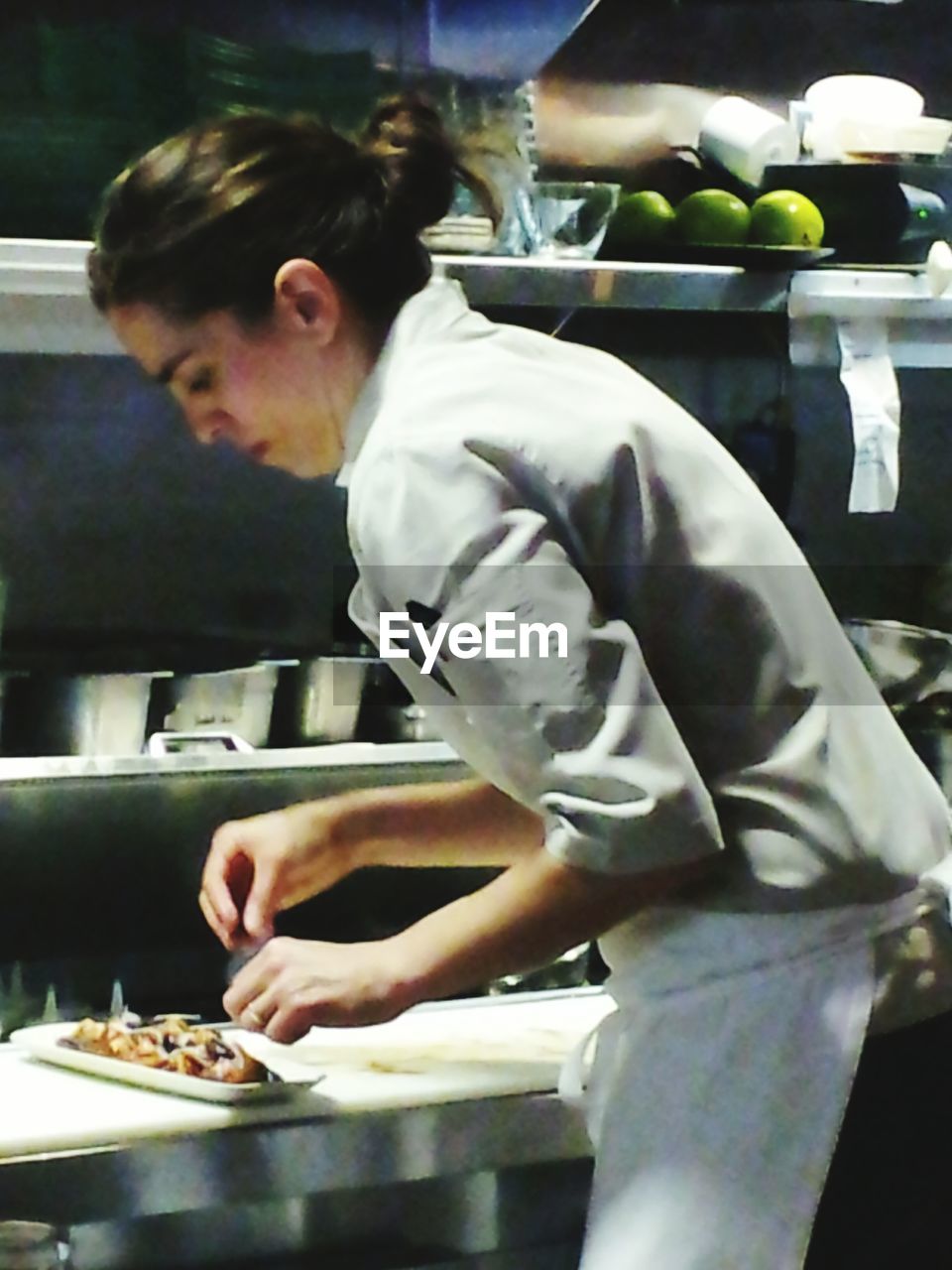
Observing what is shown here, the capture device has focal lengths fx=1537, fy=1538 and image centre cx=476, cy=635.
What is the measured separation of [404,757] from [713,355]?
621mm

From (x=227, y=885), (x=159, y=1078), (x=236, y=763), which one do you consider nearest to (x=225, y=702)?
(x=236, y=763)

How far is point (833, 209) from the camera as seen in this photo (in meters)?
1.33

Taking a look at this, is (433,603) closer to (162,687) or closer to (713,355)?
(162,687)

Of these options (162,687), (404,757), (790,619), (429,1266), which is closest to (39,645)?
(162,687)

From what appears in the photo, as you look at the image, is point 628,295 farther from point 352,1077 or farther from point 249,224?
point 352,1077

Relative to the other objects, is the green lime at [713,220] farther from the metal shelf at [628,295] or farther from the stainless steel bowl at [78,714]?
the stainless steel bowl at [78,714]

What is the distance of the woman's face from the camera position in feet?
2.83

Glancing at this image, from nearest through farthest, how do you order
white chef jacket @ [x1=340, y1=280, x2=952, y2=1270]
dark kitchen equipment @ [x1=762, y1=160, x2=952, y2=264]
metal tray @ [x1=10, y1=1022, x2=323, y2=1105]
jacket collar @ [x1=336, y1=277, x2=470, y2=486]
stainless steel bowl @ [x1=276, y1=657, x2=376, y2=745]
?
white chef jacket @ [x1=340, y1=280, x2=952, y2=1270]
jacket collar @ [x1=336, y1=277, x2=470, y2=486]
metal tray @ [x1=10, y1=1022, x2=323, y2=1105]
stainless steel bowl @ [x1=276, y1=657, x2=376, y2=745]
dark kitchen equipment @ [x1=762, y1=160, x2=952, y2=264]

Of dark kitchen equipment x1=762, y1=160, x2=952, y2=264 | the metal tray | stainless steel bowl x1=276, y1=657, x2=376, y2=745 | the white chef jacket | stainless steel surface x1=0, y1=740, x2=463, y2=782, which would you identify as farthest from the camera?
dark kitchen equipment x1=762, y1=160, x2=952, y2=264

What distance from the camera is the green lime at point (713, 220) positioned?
1298 millimetres

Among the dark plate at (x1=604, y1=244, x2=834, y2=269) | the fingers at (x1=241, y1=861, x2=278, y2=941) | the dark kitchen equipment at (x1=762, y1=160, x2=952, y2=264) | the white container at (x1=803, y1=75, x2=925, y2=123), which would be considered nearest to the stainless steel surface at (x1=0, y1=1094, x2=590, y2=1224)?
the fingers at (x1=241, y1=861, x2=278, y2=941)

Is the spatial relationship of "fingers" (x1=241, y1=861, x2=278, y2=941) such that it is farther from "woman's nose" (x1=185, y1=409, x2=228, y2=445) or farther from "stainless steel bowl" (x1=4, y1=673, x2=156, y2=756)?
"woman's nose" (x1=185, y1=409, x2=228, y2=445)

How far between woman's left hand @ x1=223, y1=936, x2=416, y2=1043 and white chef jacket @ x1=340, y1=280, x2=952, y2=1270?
12 centimetres

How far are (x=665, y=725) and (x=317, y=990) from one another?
0.24 m
